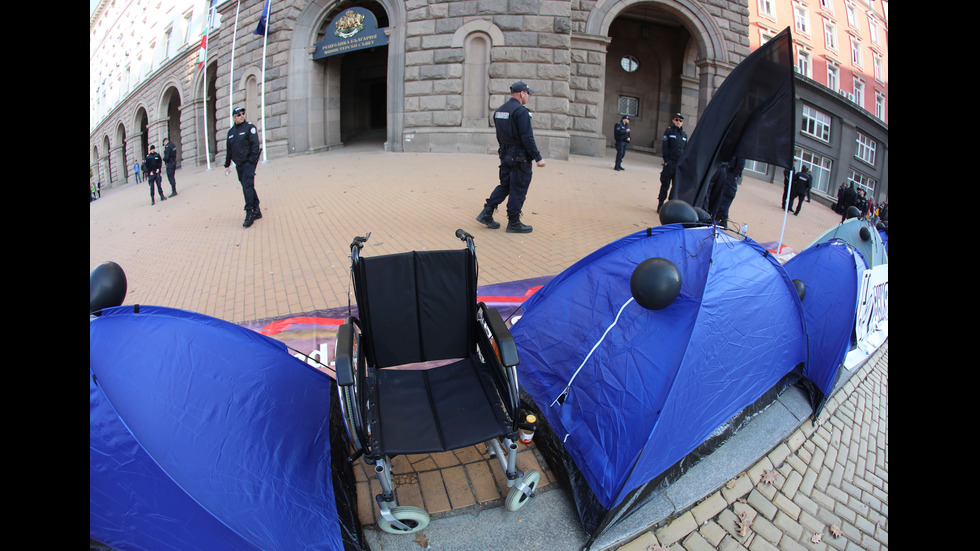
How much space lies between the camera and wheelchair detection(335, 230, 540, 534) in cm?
219

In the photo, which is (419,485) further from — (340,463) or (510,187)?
(510,187)

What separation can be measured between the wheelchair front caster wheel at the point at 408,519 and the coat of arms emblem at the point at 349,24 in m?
17.5

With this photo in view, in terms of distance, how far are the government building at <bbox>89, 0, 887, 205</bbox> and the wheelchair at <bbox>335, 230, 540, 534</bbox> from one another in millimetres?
7933

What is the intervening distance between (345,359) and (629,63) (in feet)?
71.6

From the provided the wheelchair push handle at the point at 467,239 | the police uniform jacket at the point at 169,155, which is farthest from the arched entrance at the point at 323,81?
the wheelchair push handle at the point at 467,239

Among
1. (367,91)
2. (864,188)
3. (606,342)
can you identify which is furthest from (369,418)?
(367,91)

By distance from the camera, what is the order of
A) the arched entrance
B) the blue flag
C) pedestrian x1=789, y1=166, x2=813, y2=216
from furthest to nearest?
the blue flag, the arched entrance, pedestrian x1=789, y1=166, x2=813, y2=216

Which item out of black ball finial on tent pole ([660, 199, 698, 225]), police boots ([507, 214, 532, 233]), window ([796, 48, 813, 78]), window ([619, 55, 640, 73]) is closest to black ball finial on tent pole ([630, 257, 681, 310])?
black ball finial on tent pole ([660, 199, 698, 225])

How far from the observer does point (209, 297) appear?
5.01 metres

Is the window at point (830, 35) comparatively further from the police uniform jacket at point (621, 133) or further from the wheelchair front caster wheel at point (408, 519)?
the wheelchair front caster wheel at point (408, 519)

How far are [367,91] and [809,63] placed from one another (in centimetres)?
2002

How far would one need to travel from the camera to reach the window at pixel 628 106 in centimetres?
2066

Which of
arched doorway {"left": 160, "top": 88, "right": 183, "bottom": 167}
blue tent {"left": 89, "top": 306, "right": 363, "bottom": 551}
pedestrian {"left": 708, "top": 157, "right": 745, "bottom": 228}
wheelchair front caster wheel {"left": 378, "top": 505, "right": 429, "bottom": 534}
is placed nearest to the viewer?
blue tent {"left": 89, "top": 306, "right": 363, "bottom": 551}

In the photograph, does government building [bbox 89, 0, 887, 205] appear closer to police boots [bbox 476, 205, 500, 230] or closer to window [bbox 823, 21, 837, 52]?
window [bbox 823, 21, 837, 52]
